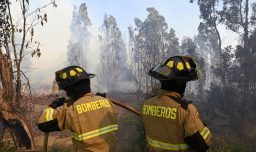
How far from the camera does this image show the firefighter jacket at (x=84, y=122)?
11.2 ft

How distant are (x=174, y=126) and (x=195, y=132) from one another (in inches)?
7.6

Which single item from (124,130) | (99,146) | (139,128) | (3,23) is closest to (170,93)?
(99,146)

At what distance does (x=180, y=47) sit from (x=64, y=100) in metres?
56.6

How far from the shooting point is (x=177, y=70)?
3.01 m

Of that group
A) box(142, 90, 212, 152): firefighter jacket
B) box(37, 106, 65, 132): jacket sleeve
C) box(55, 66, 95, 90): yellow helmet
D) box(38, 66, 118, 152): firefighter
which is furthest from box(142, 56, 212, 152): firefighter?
box(37, 106, 65, 132): jacket sleeve

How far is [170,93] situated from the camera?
3094 mm

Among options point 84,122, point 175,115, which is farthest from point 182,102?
point 84,122

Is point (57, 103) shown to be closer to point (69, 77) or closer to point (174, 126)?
point (69, 77)

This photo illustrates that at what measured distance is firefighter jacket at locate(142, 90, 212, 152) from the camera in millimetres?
2885

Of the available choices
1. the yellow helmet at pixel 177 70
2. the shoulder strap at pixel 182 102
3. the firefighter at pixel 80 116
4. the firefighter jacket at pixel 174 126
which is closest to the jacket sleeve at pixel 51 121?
the firefighter at pixel 80 116

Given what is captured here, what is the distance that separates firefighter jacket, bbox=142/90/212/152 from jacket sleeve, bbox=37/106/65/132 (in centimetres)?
86

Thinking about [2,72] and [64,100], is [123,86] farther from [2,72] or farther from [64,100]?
[64,100]

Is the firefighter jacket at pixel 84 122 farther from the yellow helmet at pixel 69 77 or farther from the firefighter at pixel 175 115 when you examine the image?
the firefighter at pixel 175 115

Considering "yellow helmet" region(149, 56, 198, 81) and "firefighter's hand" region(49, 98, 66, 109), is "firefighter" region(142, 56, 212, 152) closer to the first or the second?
"yellow helmet" region(149, 56, 198, 81)
